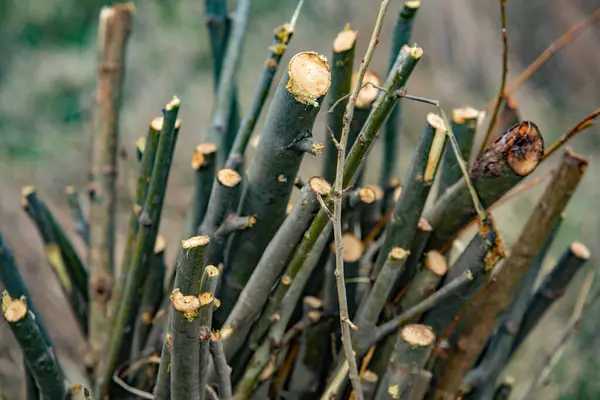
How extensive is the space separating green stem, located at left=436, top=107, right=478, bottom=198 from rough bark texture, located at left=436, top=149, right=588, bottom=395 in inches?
3.7

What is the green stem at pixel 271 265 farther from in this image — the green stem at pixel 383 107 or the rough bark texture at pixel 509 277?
the rough bark texture at pixel 509 277

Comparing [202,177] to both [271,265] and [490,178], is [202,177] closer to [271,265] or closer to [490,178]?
[271,265]

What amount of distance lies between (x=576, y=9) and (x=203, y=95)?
141cm

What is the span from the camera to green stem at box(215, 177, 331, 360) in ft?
1.82

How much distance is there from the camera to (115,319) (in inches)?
29.9

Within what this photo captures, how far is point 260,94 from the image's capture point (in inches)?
27.5

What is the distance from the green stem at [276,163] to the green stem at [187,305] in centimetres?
11

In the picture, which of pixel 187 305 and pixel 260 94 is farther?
pixel 260 94

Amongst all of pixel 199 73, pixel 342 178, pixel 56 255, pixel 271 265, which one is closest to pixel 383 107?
pixel 342 178

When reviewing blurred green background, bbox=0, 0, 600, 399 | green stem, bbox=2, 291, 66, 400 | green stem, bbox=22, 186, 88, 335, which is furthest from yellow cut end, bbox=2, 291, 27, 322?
blurred green background, bbox=0, 0, 600, 399

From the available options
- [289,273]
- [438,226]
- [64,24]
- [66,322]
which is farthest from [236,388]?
[64,24]

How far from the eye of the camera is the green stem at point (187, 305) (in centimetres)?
47

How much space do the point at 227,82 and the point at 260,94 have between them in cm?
15

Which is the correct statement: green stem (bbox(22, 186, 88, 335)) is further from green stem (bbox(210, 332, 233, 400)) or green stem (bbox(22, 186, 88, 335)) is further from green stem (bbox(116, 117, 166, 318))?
green stem (bbox(210, 332, 233, 400))
